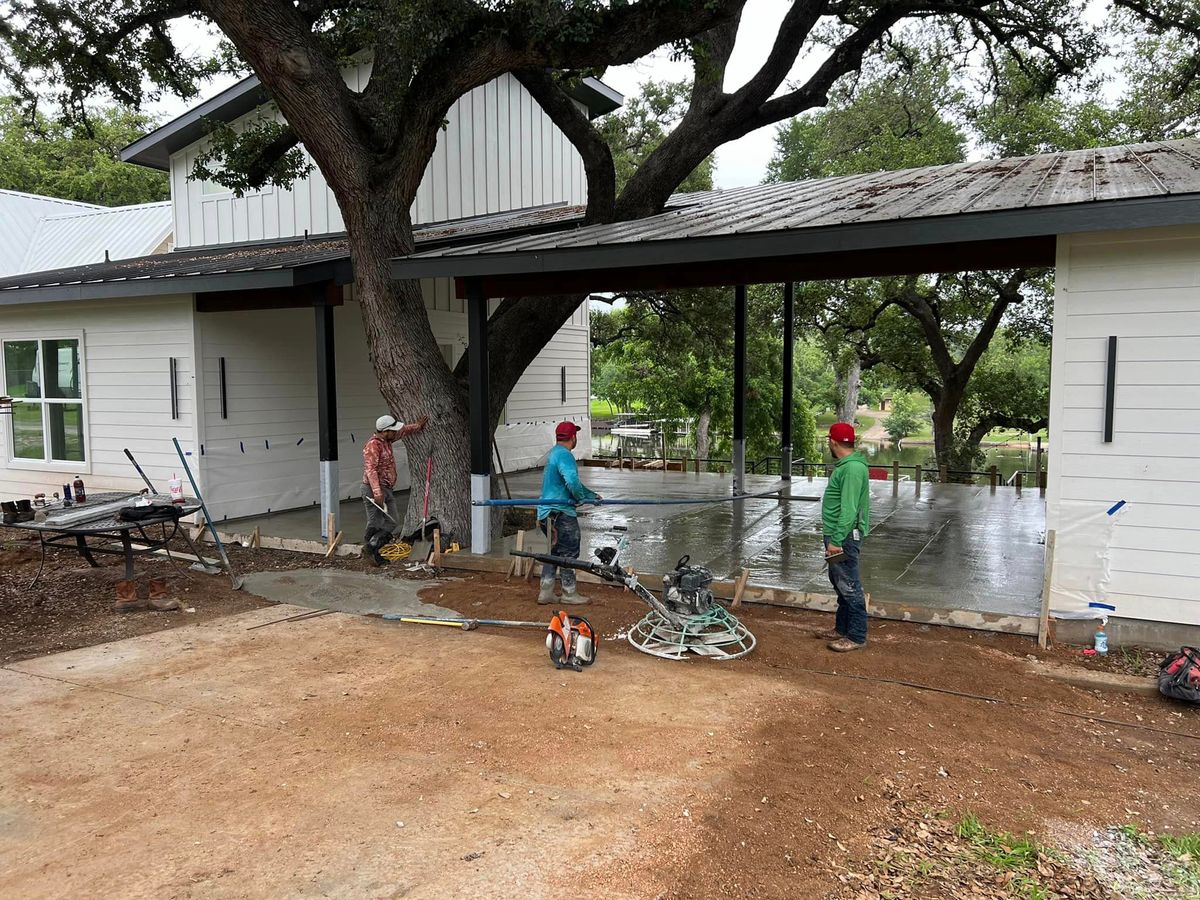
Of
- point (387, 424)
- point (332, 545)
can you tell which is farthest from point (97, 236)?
point (387, 424)

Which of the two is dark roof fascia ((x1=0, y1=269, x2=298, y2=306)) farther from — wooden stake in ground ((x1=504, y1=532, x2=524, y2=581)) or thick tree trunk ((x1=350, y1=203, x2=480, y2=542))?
wooden stake in ground ((x1=504, y1=532, x2=524, y2=581))

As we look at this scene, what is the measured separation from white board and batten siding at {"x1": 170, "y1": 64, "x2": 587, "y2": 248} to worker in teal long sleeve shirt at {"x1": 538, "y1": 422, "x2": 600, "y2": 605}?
8.96 meters

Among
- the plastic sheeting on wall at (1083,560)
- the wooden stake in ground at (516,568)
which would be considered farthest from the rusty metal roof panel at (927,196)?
the wooden stake in ground at (516,568)

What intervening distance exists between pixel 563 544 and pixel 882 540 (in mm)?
4230

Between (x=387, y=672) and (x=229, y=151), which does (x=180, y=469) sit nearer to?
(x=229, y=151)

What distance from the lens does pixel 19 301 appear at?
1179 cm

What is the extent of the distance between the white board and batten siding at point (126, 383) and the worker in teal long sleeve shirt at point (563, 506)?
19.7ft

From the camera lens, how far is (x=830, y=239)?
6828 mm

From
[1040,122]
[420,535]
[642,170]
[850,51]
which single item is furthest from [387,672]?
[1040,122]

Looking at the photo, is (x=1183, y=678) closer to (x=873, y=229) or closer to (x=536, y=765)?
(x=873, y=229)

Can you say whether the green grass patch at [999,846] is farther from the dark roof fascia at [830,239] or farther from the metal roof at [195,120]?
the metal roof at [195,120]

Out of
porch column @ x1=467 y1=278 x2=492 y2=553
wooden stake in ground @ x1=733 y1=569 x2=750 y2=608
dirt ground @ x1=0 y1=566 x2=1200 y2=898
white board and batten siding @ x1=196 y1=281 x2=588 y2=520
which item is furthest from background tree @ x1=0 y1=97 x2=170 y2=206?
wooden stake in ground @ x1=733 y1=569 x2=750 y2=608

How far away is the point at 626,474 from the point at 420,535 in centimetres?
→ 715

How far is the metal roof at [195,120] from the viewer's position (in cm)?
1453
